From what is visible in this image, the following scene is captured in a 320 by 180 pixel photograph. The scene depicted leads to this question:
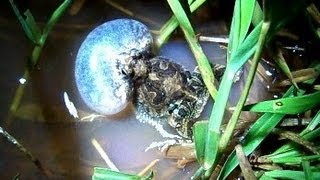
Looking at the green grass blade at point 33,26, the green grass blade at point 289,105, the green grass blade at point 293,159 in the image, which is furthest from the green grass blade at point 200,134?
the green grass blade at point 33,26

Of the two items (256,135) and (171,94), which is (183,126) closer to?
(171,94)

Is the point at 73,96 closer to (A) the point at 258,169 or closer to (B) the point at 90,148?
(B) the point at 90,148

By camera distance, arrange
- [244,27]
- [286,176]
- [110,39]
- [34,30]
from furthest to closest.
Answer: [110,39] < [34,30] < [286,176] < [244,27]

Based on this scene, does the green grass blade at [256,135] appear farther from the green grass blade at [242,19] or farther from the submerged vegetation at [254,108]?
the green grass blade at [242,19]

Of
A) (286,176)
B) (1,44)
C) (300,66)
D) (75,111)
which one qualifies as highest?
(1,44)

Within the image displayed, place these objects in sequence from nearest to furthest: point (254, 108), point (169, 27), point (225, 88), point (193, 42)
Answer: point (225, 88), point (254, 108), point (193, 42), point (169, 27)

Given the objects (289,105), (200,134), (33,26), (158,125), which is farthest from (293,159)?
(33,26)


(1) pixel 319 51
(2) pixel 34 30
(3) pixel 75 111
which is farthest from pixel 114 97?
(1) pixel 319 51
